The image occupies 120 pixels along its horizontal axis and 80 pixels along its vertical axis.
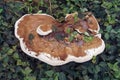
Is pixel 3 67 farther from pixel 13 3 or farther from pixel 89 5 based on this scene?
pixel 89 5

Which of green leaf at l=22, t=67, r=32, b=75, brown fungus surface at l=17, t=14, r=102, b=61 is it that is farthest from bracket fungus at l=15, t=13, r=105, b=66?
green leaf at l=22, t=67, r=32, b=75

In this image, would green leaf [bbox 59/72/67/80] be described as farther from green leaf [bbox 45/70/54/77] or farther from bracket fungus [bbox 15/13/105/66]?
bracket fungus [bbox 15/13/105/66]

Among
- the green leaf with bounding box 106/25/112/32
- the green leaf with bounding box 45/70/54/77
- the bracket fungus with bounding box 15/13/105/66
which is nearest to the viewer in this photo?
the bracket fungus with bounding box 15/13/105/66

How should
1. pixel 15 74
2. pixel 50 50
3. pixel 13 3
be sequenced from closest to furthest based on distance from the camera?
1. pixel 50 50
2. pixel 15 74
3. pixel 13 3

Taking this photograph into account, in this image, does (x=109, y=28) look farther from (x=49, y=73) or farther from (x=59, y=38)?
(x=49, y=73)

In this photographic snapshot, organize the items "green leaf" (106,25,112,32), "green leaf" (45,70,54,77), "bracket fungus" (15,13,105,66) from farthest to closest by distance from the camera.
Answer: "green leaf" (106,25,112,32) < "green leaf" (45,70,54,77) < "bracket fungus" (15,13,105,66)

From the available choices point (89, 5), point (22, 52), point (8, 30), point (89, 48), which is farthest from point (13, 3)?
point (89, 48)

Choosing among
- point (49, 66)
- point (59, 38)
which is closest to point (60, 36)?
point (59, 38)
